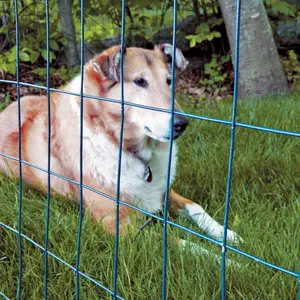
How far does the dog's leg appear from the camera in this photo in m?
2.33

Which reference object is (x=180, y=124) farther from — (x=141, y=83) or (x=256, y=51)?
(x=256, y=51)

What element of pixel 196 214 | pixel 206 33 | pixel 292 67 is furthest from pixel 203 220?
pixel 292 67

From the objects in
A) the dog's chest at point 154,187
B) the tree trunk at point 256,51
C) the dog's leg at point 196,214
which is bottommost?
the dog's leg at point 196,214

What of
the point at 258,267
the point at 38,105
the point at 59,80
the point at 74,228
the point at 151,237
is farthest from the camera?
the point at 59,80

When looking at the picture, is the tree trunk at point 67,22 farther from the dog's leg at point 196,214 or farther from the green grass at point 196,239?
the dog's leg at point 196,214

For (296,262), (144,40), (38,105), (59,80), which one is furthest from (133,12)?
(296,262)

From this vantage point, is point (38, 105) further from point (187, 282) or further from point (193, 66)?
point (193, 66)

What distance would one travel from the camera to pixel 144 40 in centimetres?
582

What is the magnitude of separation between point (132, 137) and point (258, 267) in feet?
3.35

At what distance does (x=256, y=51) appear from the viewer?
177 inches

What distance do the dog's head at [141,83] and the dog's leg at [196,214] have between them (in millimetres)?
465

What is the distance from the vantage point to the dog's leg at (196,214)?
2.33m

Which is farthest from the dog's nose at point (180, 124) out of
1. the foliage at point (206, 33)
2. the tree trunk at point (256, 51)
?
the foliage at point (206, 33)

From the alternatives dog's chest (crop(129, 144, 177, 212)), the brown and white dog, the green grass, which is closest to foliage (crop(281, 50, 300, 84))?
the green grass
